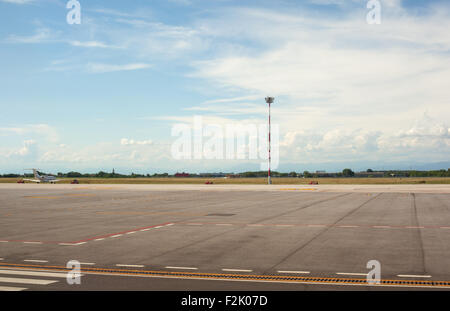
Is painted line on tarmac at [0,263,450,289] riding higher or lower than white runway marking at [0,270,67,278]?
higher

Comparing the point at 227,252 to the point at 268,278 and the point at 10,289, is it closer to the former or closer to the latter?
the point at 268,278

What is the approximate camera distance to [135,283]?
10188 millimetres

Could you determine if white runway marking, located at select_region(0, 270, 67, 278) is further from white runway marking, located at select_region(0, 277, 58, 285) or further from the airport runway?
white runway marking, located at select_region(0, 277, 58, 285)

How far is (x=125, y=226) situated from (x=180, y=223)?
288 cm

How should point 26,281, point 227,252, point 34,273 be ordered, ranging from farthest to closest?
point 227,252, point 34,273, point 26,281

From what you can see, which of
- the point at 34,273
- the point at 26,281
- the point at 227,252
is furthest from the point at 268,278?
the point at 34,273

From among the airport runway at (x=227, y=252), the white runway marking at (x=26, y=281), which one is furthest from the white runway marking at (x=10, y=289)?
the white runway marking at (x=26, y=281)

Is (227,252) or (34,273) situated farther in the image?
(227,252)

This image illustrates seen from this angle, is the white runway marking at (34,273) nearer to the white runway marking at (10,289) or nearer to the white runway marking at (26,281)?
the white runway marking at (26,281)

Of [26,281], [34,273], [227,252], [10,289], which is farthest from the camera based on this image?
[227,252]

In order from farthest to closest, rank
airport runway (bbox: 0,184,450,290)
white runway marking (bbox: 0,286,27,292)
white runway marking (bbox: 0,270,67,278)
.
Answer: white runway marking (bbox: 0,270,67,278), airport runway (bbox: 0,184,450,290), white runway marking (bbox: 0,286,27,292)

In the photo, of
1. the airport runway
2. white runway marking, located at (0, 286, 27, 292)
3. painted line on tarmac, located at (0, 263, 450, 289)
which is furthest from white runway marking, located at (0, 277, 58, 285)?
painted line on tarmac, located at (0, 263, 450, 289)
